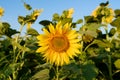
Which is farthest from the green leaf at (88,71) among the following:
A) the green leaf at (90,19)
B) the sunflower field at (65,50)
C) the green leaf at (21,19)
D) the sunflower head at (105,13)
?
the green leaf at (21,19)

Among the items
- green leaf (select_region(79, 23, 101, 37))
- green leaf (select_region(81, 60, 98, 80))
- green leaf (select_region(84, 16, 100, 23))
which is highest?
green leaf (select_region(84, 16, 100, 23))

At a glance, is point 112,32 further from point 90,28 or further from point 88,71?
point 88,71

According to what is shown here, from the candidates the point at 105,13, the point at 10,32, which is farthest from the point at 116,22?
the point at 10,32

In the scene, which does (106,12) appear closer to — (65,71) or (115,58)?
(115,58)

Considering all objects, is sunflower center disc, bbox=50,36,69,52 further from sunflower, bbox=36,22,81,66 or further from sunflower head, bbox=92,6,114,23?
sunflower head, bbox=92,6,114,23

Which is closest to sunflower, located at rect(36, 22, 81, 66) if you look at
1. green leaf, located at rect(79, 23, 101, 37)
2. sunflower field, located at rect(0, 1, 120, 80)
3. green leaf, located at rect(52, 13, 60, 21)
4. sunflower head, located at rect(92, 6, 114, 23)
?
sunflower field, located at rect(0, 1, 120, 80)

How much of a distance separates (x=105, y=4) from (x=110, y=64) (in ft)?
1.94

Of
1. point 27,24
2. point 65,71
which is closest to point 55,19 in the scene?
point 27,24

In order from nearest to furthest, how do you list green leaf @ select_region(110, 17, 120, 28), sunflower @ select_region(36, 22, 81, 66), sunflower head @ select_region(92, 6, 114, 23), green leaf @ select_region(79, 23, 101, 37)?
sunflower @ select_region(36, 22, 81, 66), green leaf @ select_region(79, 23, 101, 37), green leaf @ select_region(110, 17, 120, 28), sunflower head @ select_region(92, 6, 114, 23)

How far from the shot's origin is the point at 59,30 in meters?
2.38

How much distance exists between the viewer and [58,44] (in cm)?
241

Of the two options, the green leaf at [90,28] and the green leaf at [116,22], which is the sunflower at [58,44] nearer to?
the green leaf at [90,28]

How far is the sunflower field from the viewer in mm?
2426

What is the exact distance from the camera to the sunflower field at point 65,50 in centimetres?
243
